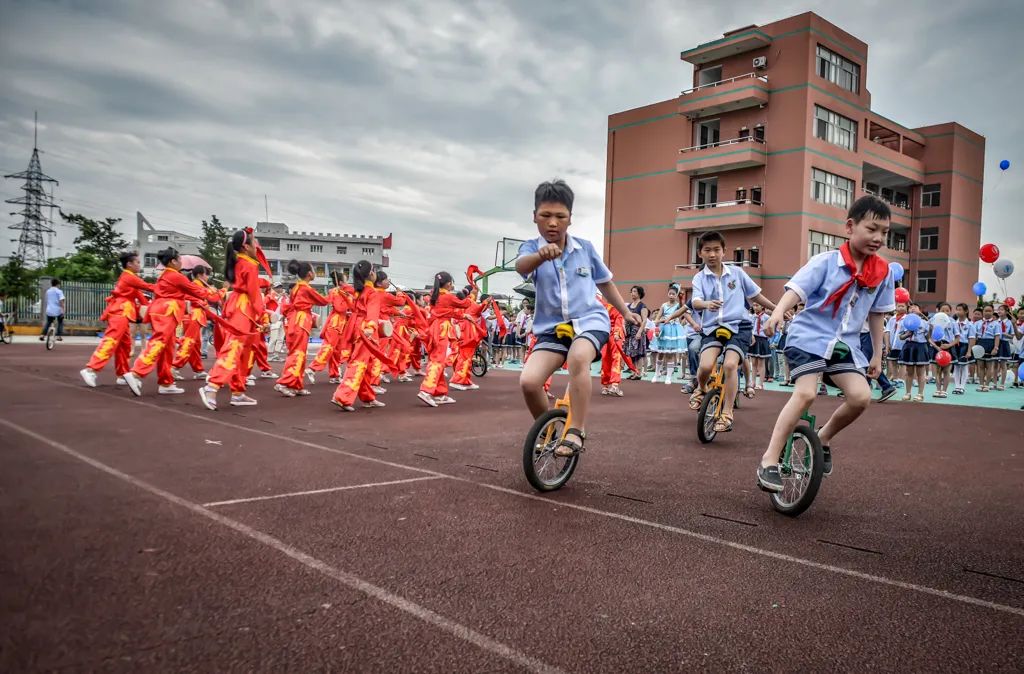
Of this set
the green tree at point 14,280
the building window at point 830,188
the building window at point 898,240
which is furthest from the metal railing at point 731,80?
the green tree at point 14,280

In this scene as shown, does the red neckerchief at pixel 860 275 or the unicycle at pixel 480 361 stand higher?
the red neckerchief at pixel 860 275

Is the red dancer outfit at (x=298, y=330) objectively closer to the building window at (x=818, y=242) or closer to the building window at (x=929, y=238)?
the building window at (x=818, y=242)

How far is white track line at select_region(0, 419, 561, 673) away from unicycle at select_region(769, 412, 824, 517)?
2510 millimetres

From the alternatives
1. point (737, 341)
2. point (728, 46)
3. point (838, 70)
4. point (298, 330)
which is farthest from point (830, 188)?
point (737, 341)

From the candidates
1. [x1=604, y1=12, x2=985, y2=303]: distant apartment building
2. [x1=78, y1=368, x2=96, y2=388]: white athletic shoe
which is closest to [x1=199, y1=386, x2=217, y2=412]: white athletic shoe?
[x1=78, y1=368, x2=96, y2=388]: white athletic shoe

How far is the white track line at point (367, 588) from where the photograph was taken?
244 centimetres

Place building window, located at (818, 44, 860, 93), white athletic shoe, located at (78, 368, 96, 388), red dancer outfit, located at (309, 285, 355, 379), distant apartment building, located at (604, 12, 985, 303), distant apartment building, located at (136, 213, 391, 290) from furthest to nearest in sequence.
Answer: distant apartment building, located at (136, 213, 391, 290)
building window, located at (818, 44, 860, 93)
distant apartment building, located at (604, 12, 985, 303)
red dancer outfit, located at (309, 285, 355, 379)
white athletic shoe, located at (78, 368, 96, 388)

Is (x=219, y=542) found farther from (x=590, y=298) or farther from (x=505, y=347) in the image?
(x=505, y=347)

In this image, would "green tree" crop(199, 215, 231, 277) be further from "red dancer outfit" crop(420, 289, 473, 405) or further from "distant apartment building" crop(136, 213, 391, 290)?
"red dancer outfit" crop(420, 289, 473, 405)

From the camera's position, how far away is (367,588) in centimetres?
301

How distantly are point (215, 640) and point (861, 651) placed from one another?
7.56 feet

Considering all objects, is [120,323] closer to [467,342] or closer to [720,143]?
[467,342]

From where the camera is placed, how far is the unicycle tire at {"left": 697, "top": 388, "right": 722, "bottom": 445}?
7098 mm

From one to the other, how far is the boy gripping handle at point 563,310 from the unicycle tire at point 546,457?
0.13m
